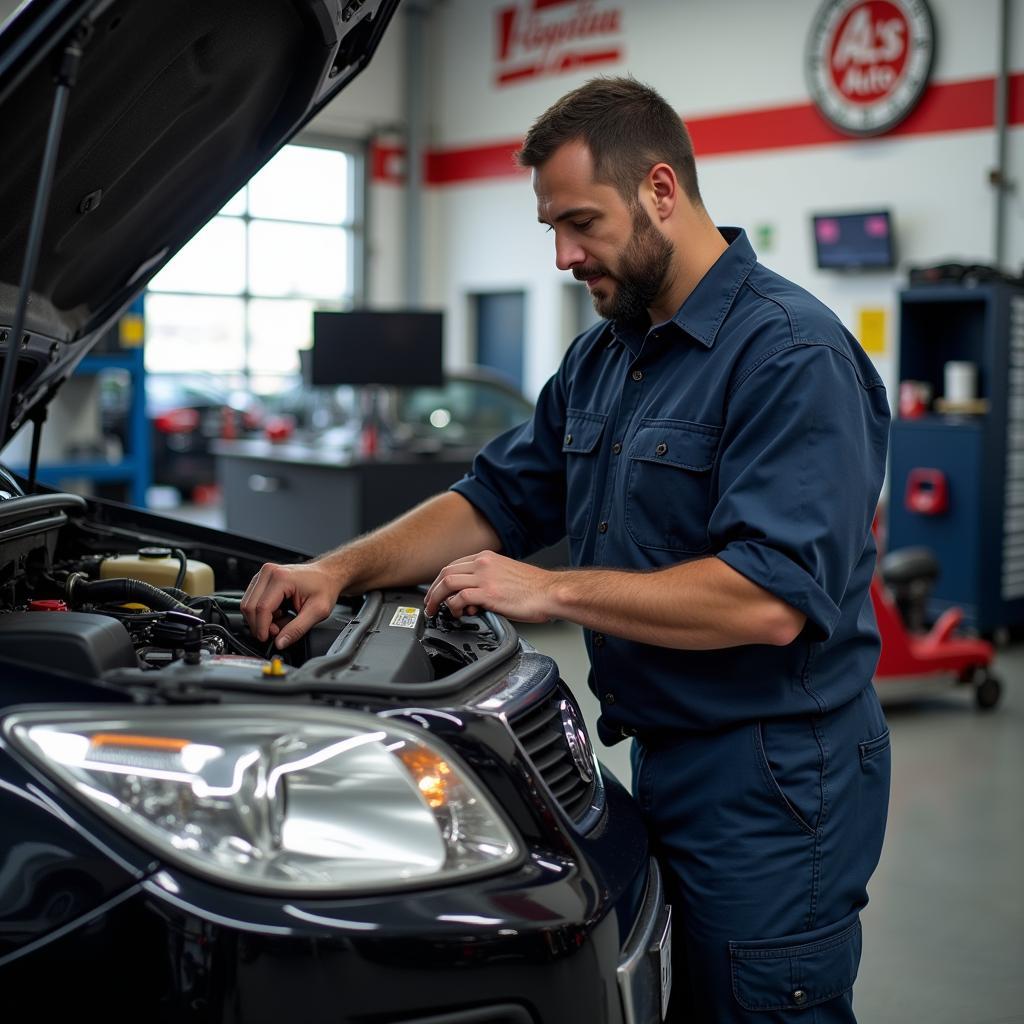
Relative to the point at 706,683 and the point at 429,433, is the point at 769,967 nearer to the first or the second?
the point at 706,683

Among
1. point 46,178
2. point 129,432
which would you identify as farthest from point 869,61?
point 46,178

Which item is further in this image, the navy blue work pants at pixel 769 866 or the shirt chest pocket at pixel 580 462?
the shirt chest pocket at pixel 580 462

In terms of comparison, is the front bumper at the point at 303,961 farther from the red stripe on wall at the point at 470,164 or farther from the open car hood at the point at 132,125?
the red stripe on wall at the point at 470,164

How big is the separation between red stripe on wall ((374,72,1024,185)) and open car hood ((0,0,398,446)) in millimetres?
4180

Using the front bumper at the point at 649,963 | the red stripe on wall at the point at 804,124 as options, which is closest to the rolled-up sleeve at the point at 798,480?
the front bumper at the point at 649,963

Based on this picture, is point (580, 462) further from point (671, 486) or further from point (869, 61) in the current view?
point (869, 61)

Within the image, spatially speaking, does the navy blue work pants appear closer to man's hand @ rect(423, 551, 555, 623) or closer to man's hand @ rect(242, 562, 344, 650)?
man's hand @ rect(423, 551, 555, 623)

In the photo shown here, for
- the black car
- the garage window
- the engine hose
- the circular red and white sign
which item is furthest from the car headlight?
the garage window

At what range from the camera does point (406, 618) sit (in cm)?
145

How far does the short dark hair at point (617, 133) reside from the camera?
1.38m

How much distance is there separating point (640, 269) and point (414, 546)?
0.49 m

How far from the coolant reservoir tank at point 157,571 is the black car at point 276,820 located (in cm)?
33

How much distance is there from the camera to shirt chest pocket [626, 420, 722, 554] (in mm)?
1392

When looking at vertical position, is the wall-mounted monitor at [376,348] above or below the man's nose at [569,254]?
above
